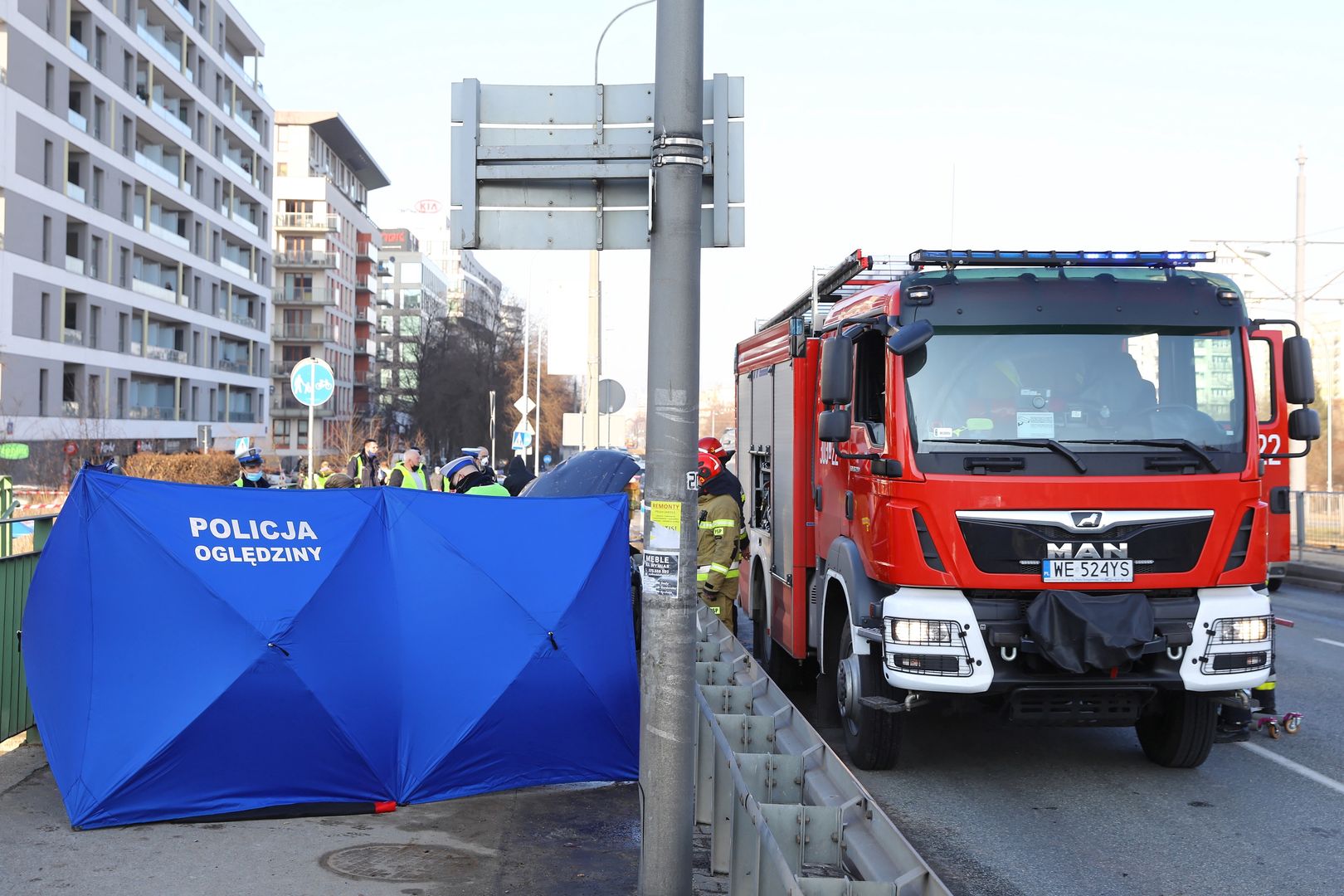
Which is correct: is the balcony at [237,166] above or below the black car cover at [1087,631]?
above

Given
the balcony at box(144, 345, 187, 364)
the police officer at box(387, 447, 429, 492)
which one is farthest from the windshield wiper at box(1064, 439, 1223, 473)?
the balcony at box(144, 345, 187, 364)

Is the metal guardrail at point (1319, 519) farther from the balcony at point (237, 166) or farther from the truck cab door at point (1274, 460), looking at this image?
the balcony at point (237, 166)

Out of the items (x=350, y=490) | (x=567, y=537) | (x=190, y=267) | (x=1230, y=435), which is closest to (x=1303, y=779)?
(x=1230, y=435)

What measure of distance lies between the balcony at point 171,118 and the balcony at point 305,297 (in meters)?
34.6


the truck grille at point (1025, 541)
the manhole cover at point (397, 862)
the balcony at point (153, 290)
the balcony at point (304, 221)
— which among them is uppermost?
the balcony at point (304, 221)

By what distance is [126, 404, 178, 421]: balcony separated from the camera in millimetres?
61375

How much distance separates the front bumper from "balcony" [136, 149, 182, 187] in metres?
60.7

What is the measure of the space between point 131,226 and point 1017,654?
2361 inches

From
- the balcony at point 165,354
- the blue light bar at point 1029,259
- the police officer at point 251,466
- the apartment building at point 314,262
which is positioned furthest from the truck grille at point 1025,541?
the apartment building at point 314,262

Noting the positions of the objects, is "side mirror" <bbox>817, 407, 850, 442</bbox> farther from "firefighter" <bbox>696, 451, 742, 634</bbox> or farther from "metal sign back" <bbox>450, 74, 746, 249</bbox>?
"firefighter" <bbox>696, 451, 742, 634</bbox>

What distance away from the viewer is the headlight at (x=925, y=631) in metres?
7.11

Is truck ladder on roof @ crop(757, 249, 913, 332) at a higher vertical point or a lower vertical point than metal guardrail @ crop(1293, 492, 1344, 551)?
higher

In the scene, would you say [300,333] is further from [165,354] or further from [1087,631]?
[1087,631]

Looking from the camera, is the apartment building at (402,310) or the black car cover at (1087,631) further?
Answer: the apartment building at (402,310)
